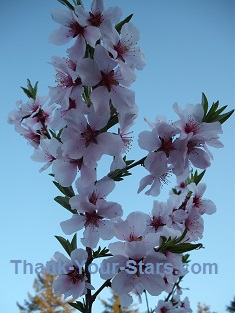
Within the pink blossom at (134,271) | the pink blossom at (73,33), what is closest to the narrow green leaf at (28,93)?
the pink blossom at (73,33)

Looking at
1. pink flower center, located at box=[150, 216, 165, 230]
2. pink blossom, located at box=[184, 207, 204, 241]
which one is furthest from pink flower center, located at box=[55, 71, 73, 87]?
pink blossom, located at box=[184, 207, 204, 241]

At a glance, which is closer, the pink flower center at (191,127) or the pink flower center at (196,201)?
the pink flower center at (191,127)

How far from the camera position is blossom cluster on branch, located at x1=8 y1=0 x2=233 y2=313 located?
169cm

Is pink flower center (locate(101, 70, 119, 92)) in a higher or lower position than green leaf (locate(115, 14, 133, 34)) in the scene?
lower

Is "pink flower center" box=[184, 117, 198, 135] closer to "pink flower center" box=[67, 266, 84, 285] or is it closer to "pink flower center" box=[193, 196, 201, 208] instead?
"pink flower center" box=[193, 196, 201, 208]

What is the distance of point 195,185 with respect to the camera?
8.18ft

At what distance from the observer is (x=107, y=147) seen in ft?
5.76

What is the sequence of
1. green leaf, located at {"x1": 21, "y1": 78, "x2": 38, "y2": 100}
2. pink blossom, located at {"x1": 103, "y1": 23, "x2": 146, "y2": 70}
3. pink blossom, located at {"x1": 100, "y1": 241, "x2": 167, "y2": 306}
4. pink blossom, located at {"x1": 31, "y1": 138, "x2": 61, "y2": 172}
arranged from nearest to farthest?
pink blossom, located at {"x1": 100, "y1": 241, "x2": 167, "y2": 306} → pink blossom, located at {"x1": 103, "y1": 23, "x2": 146, "y2": 70} → pink blossom, located at {"x1": 31, "y1": 138, "x2": 61, "y2": 172} → green leaf, located at {"x1": 21, "y1": 78, "x2": 38, "y2": 100}

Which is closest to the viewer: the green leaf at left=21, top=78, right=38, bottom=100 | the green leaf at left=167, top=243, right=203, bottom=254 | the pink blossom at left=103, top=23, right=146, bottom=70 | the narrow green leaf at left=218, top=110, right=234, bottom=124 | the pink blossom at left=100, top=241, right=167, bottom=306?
the pink blossom at left=100, top=241, right=167, bottom=306

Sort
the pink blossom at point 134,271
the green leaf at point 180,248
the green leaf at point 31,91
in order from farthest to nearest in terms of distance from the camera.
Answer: the green leaf at point 31,91, the green leaf at point 180,248, the pink blossom at point 134,271

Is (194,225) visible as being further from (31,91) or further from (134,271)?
(31,91)

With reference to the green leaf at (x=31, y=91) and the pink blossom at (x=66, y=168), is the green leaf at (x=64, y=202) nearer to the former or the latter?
the pink blossom at (x=66, y=168)

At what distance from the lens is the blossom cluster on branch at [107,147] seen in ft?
5.54

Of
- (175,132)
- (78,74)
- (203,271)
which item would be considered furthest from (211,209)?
(78,74)
